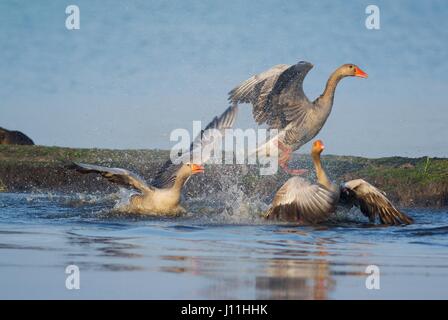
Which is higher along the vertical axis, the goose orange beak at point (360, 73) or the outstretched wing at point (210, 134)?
the goose orange beak at point (360, 73)

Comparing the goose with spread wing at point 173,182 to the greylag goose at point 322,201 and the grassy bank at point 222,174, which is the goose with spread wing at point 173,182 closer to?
the grassy bank at point 222,174

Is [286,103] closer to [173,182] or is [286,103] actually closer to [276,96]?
[276,96]

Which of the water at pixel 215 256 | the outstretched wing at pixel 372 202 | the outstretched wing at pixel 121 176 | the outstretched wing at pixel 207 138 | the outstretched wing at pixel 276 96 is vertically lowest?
the water at pixel 215 256

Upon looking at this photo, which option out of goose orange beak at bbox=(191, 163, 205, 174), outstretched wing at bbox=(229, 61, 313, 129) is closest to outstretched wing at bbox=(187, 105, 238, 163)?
goose orange beak at bbox=(191, 163, 205, 174)

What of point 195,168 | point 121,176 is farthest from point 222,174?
point 121,176

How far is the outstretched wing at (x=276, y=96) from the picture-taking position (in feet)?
51.6

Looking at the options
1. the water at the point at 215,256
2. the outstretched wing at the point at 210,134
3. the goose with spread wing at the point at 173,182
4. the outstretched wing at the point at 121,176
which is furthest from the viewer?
the outstretched wing at the point at 210,134

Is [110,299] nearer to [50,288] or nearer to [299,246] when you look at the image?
[50,288]

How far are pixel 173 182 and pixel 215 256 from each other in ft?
22.3

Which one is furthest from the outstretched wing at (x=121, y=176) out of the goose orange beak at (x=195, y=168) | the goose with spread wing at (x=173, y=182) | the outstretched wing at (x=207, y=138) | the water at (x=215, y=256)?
the outstretched wing at (x=207, y=138)

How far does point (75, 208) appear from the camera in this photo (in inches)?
627

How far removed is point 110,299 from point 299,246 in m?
4.20

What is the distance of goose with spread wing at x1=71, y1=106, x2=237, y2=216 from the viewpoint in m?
13.9

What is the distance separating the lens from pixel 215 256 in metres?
8.81
